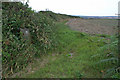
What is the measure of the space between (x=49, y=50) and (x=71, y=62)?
1066 mm

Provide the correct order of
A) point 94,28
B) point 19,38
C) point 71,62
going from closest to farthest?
point 71,62, point 19,38, point 94,28

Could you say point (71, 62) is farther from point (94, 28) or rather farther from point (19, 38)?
point (94, 28)

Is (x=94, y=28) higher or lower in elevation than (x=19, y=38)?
higher

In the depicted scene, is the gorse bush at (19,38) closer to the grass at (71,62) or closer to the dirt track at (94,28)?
the grass at (71,62)

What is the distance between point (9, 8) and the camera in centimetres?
399

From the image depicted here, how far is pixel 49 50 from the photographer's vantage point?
3941mm

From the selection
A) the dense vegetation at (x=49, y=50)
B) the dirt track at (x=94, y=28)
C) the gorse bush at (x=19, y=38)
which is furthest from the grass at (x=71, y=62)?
the dirt track at (x=94, y=28)

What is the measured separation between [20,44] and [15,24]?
2.60 feet

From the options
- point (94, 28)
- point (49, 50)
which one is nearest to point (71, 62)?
point (49, 50)

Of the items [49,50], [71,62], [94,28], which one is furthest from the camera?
[94,28]

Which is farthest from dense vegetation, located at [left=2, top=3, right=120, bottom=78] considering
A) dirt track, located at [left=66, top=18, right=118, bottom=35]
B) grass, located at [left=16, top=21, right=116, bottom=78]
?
dirt track, located at [left=66, top=18, right=118, bottom=35]

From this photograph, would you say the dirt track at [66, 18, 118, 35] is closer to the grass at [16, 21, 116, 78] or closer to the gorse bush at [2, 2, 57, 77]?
the grass at [16, 21, 116, 78]

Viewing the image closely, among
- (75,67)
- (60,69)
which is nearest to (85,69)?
(75,67)

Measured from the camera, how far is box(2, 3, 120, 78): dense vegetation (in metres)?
2.66
